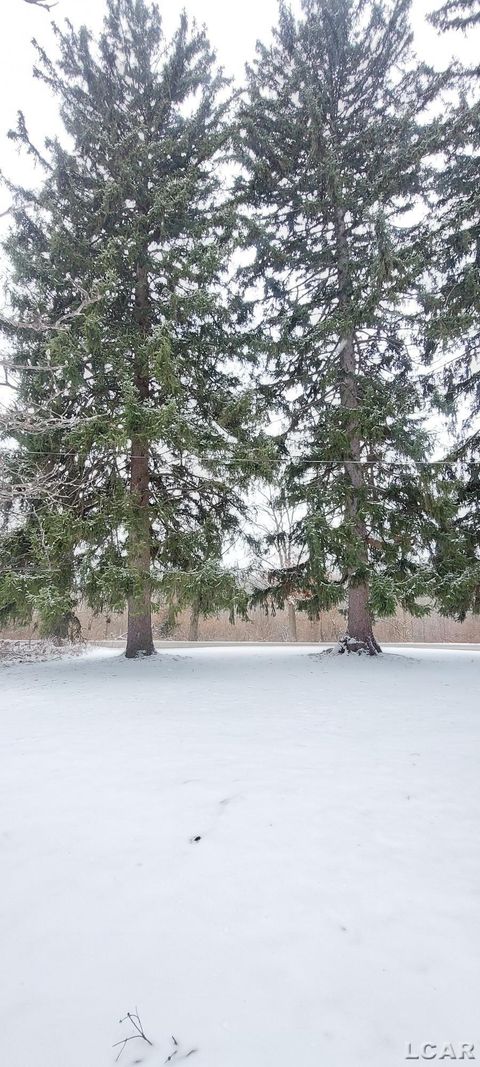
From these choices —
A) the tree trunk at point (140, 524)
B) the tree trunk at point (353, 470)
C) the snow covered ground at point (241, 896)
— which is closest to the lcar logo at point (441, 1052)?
the snow covered ground at point (241, 896)

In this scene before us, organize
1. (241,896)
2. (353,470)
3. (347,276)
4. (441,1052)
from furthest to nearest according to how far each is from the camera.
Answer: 1. (347,276)
2. (353,470)
3. (241,896)
4. (441,1052)

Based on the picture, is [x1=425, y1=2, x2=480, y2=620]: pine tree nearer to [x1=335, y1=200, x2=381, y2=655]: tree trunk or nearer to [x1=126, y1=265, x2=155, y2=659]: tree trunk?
[x1=335, y1=200, x2=381, y2=655]: tree trunk

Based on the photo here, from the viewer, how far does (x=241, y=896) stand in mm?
1885

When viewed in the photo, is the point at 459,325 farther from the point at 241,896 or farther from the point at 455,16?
the point at 241,896

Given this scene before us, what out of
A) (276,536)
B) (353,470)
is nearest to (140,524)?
(276,536)

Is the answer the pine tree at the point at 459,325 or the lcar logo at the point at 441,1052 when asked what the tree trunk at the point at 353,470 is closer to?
the pine tree at the point at 459,325

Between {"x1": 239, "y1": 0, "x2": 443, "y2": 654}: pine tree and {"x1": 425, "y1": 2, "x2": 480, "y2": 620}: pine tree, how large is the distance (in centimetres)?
47

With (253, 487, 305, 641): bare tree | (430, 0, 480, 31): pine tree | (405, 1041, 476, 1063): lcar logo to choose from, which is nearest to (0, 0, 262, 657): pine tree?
(253, 487, 305, 641): bare tree

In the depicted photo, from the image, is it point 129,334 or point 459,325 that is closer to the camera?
point 459,325

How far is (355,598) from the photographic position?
925 centimetres

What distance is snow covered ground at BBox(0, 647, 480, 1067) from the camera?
1322 millimetres

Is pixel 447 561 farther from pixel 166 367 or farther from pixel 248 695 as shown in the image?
pixel 166 367

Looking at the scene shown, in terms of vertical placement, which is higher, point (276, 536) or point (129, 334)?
point (129, 334)

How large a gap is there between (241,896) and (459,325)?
878 cm
